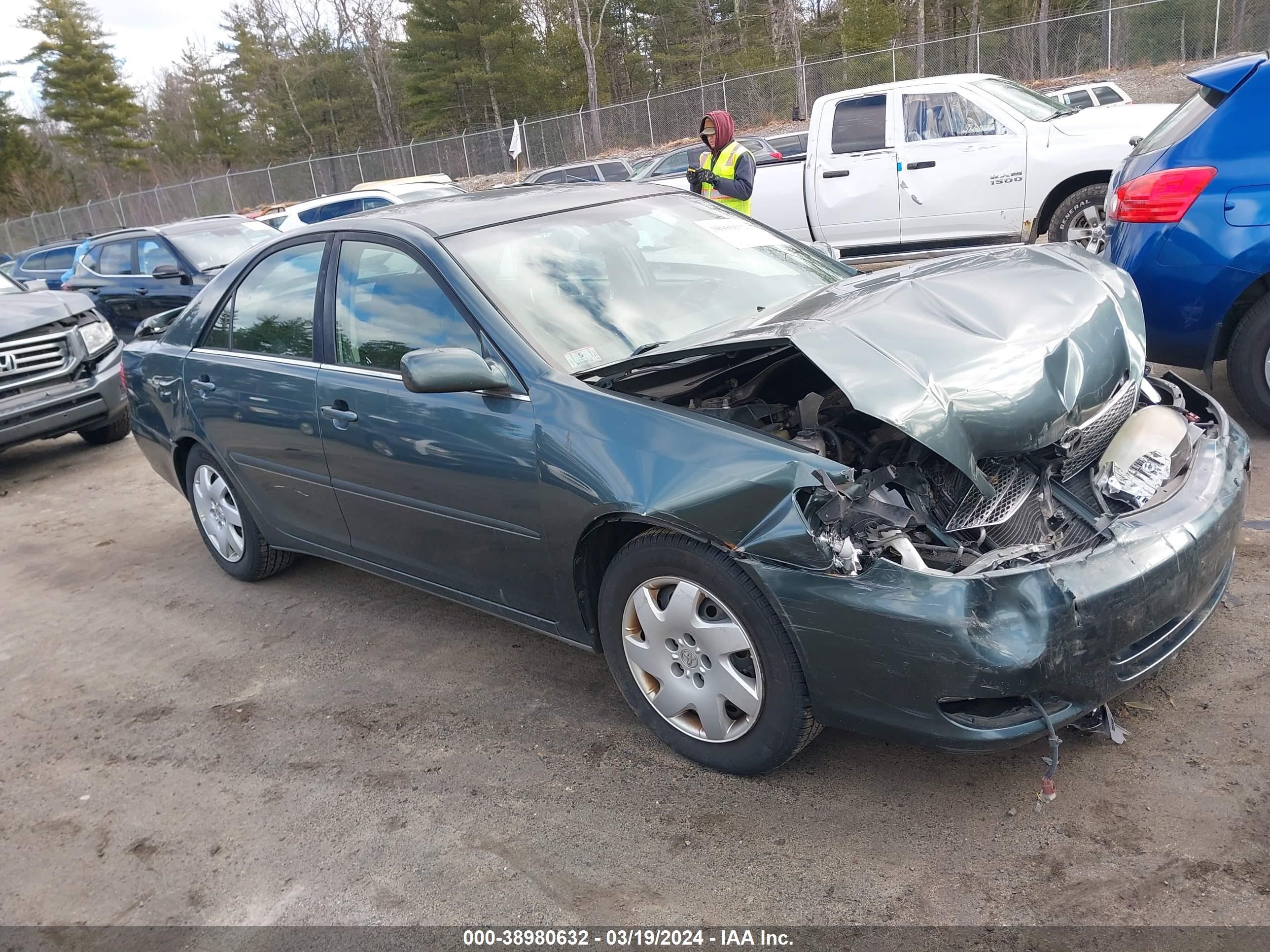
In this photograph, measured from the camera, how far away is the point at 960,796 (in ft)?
9.30

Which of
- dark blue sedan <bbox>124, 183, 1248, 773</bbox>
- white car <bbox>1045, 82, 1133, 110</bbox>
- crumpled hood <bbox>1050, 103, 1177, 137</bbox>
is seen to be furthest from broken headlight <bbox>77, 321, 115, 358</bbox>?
white car <bbox>1045, 82, 1133, 110</bbox>

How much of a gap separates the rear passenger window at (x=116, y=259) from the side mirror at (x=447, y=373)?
1003 centimetres

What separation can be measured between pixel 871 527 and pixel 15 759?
3.28m

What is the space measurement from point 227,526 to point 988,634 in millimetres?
3952

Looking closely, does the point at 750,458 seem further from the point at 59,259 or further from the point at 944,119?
the point at 59,259

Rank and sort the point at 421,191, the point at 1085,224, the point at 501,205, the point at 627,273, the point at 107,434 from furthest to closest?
the point at 421,191 → the point at 107,434 → the point at 1085,224 → the point at 501,205 → the point at 627,273

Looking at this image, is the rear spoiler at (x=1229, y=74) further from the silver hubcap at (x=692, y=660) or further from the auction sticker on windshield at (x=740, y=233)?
the silver hubcap at (x=692, y=660)

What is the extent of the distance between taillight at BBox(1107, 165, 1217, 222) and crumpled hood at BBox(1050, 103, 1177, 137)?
3.94 metres

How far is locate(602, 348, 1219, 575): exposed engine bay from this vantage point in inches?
102

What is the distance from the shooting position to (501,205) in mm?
4090

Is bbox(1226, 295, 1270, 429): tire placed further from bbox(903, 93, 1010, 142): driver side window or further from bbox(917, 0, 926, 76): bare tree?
bbox(917, 0, 926, 76): bare tree

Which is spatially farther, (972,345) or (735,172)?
(735,172)

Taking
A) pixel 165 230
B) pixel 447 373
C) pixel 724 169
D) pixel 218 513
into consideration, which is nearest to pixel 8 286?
pixel 165 230

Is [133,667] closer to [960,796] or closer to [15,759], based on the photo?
[15,759]
